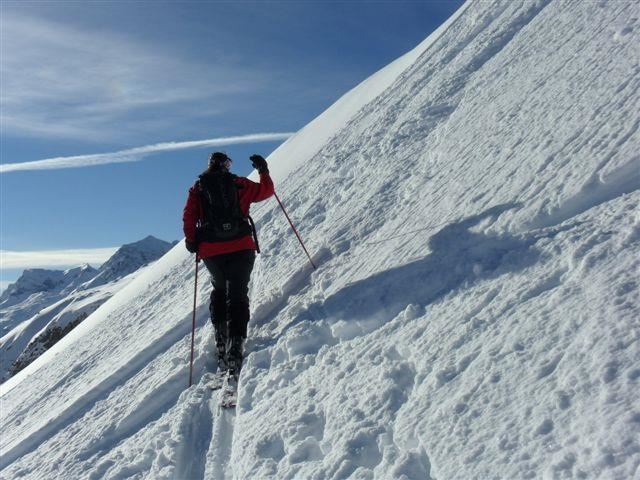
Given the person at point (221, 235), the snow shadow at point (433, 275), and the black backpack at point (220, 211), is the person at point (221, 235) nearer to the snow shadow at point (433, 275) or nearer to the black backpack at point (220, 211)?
the black backpack at point (220, 211)

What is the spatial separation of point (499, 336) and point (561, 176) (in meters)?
2.03

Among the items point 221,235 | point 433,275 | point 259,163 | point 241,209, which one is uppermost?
point 259,163

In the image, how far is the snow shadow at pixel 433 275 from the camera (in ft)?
15.1

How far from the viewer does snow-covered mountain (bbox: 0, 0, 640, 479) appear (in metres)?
3.15

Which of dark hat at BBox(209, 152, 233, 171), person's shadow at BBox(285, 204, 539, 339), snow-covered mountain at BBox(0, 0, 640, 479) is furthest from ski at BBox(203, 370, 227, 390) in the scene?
dark hat at BBox(209, 152, 233, 171)

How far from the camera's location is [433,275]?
4992mm

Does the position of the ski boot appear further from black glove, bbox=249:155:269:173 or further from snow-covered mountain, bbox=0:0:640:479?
black glove, bbox=249:155:269:173

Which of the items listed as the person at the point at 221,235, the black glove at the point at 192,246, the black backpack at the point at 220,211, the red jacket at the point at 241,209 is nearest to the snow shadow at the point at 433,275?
the person at the point at 221,235

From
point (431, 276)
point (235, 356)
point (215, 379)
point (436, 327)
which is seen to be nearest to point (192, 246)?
point (235, 356)

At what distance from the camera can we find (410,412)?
357 cm

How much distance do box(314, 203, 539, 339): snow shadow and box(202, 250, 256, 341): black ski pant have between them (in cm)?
81

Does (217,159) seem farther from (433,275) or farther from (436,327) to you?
(436,327)

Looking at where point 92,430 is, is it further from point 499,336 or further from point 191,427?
point 499,336

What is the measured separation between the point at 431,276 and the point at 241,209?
222cm
